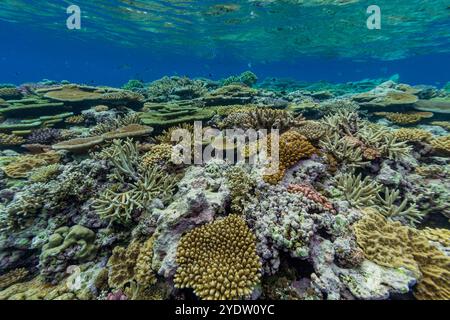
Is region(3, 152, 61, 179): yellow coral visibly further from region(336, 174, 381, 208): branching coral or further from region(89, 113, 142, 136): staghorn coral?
region(336, 174, 381, 208): branching coral

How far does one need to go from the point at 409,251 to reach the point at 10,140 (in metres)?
10.2

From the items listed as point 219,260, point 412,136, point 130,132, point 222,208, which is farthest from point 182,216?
point 412,136

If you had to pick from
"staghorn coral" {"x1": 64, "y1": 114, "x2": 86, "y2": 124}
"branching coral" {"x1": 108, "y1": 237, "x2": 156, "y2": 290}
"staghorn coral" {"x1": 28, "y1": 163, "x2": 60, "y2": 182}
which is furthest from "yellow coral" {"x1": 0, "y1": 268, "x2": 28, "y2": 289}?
"staghorn coral" {"x1": 64, "y1": 114, "x2": 86, "y2": 124}

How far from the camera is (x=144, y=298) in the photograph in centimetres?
333

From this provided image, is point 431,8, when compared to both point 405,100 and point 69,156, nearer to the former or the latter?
point 405,100

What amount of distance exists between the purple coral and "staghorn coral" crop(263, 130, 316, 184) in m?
6.86

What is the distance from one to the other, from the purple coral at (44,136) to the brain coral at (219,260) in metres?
6.47

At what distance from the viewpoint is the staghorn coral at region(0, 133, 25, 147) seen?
727cm

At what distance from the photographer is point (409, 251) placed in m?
3.50

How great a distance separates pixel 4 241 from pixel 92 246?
1700 millimetres

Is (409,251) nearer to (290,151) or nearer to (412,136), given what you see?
(290,151)

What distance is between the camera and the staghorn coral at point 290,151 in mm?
4543

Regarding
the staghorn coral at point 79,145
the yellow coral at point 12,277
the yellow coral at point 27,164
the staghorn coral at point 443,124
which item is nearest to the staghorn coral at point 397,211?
the staghorn coral at point 443,124
